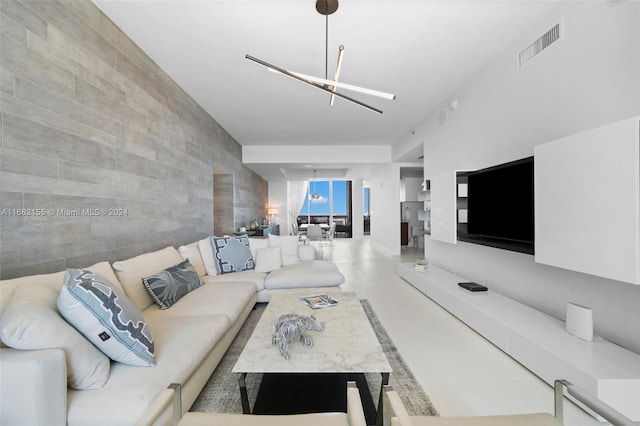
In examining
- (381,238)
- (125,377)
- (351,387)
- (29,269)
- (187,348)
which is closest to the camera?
(351,387)

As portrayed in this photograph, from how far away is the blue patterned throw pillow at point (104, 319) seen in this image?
4.13 ft

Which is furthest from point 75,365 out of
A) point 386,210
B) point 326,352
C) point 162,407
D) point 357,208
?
point 357,208

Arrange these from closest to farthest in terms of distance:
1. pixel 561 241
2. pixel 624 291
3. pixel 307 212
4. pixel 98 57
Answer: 1. pixel 624 291
2. pixel 561 241
3. pixel 98 57
4. pixel 307 212

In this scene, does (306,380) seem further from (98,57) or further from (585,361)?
(98,57)

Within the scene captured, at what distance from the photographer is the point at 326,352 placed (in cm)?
153

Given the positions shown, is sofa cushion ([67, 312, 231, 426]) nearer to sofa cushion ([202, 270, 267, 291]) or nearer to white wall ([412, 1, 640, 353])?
sofa cushion ([202, 270, 267, 291])

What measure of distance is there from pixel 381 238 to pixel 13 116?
777 centimetres

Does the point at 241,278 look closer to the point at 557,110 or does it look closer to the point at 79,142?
the point at 79,142

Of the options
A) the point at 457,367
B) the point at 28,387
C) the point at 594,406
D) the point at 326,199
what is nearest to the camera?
the point at 594,406

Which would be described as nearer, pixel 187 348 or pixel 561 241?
pixel 187 348

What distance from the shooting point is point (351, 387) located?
1062mm

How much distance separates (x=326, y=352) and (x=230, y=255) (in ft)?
7.60

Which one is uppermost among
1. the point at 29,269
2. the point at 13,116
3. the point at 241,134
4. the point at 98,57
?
the point at 241,134

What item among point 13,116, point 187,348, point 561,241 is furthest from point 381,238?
point 13,116
